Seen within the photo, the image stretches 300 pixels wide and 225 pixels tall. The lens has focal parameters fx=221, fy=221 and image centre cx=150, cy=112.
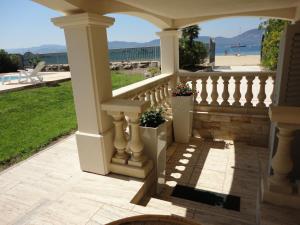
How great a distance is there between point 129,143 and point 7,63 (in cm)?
1683

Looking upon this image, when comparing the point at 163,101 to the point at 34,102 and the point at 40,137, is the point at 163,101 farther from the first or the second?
the point at 34,102

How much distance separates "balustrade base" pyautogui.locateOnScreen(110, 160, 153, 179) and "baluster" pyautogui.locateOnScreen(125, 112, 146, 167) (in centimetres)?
4

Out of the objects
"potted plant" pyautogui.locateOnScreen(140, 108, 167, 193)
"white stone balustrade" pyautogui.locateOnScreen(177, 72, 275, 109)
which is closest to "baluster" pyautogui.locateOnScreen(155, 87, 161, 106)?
"white stone balustrade" pyautogui.locateOnScreen(177, 72, 275, 109)

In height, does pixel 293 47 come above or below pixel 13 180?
above

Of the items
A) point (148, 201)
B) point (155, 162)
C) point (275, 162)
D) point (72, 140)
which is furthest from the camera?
point (72, 140)

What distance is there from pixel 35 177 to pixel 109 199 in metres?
1.18

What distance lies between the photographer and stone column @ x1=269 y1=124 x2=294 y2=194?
5.38 ft

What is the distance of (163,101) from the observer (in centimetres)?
436

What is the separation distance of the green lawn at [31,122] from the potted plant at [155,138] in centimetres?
200

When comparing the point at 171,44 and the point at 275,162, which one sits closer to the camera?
the point at 275,162

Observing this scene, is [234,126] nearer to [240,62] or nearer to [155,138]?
[155,138]

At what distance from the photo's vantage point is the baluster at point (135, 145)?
2.34 meters

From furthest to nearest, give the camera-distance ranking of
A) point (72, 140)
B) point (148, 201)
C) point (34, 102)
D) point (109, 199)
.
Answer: point (34, 102) < point (72, 140) < point (148, 201) < point (109, 199)

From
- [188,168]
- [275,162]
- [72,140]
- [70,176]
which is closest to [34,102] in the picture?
[72,140]
